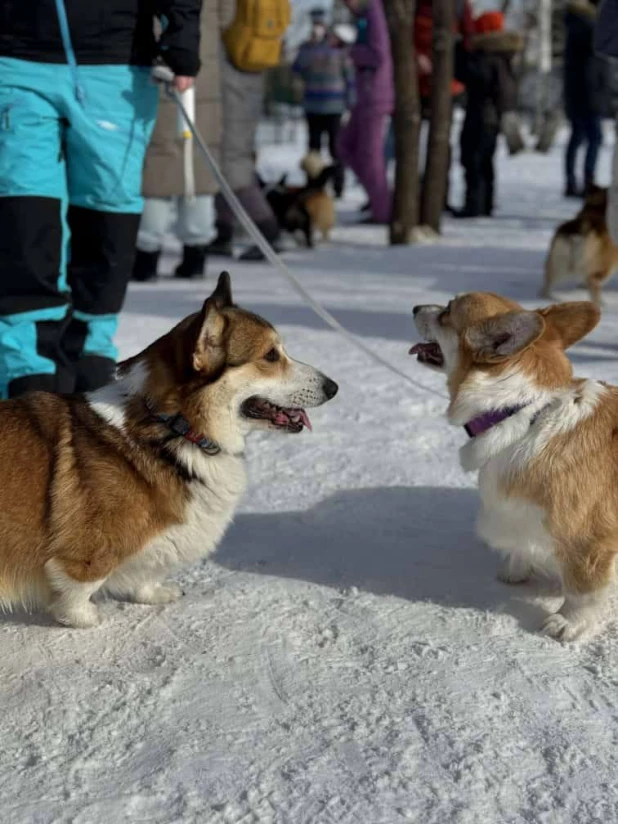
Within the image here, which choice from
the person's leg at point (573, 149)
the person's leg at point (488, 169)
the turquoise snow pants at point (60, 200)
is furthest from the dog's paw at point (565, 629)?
the person's leg at point (573, 149)

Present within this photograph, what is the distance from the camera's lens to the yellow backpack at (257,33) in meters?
6.73

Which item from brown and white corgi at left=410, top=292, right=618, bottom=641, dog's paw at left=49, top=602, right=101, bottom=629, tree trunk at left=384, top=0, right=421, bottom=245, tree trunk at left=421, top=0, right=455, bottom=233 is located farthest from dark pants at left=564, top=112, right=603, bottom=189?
dog's paw at left=49, top=602, right=101, bottom=629

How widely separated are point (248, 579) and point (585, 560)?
99 cm

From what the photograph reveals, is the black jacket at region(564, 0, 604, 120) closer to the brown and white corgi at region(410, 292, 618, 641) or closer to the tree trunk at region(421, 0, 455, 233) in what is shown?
the tree trunk at region(421, 0, 455, 233)

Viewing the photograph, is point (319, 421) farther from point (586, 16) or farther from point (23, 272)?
point (586, 16)

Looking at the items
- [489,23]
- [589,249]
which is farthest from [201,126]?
[489,23]

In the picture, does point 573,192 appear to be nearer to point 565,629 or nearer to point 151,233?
point 151,233

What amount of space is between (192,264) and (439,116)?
10.0 ft

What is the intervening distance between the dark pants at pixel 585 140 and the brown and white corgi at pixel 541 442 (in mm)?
9671

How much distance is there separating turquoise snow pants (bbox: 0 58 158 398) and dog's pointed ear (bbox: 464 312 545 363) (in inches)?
65.9

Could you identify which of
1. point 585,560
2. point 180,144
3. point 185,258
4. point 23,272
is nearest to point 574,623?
point 585,560

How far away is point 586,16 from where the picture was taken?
36.0ft

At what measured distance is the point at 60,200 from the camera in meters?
3.57

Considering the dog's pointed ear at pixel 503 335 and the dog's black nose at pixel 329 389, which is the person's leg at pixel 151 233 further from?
the dog's pointed ear at pixel 503 335
